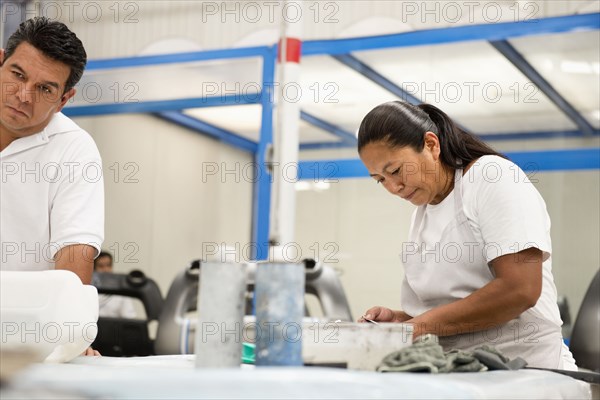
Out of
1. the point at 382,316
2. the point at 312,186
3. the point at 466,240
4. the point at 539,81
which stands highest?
the point at 539,81

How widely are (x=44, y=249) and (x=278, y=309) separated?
0.85 m

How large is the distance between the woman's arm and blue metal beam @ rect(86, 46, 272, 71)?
12.5ft

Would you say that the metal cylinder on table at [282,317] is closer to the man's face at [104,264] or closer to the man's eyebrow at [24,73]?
the man's eyebrow at [24,73]

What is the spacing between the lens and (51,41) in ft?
5.68

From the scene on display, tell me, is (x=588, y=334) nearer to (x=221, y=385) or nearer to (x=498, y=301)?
(x=498, y=301)

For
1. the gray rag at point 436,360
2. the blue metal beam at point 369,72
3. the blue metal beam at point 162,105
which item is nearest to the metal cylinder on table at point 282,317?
the gray rag at point 436,360

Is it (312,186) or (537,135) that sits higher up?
(537,135)

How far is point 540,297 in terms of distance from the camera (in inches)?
64.9

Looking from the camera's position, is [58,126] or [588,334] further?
[588,334]

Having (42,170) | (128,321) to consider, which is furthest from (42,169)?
(128,321)

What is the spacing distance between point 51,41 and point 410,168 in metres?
0.79

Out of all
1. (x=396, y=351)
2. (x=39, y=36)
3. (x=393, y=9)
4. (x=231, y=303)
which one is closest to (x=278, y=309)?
(x=231, y=303)

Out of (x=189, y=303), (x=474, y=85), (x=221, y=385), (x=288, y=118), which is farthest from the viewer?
(x=474, y=85)

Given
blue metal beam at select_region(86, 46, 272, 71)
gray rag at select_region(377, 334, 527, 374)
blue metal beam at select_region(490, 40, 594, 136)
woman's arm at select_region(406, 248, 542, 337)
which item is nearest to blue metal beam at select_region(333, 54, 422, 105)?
blue metal beam at select_region(86, 46, 272, 71)
